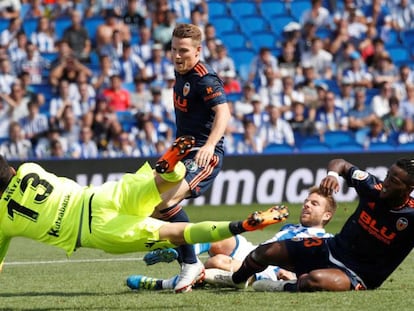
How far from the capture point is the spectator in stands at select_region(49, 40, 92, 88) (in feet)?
66.1

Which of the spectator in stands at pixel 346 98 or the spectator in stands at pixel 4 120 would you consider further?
the spectator in stands at pixel 346 98

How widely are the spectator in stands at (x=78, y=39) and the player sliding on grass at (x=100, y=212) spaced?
13.5 m

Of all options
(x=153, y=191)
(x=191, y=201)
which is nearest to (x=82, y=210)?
(x=153, y=191)

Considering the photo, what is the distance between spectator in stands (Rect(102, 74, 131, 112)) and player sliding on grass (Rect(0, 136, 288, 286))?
1206 cm

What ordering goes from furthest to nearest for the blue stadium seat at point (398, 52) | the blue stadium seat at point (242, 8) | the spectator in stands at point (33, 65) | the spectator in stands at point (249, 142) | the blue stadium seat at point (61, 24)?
the blue stadium seat at point (242, 8) < the blue stadium seat at point (398, 52) < the blue stadium seat at point (61, 24) < the spectator in stands at point (33, 65) < the spectator in stands at point (249, 142)

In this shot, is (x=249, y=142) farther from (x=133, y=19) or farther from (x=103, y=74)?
(x=133, y=19)

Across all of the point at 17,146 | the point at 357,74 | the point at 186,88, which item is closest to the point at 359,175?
the point at 186,88

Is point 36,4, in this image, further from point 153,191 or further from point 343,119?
point 153,191

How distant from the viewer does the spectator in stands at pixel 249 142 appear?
19109 millimetres

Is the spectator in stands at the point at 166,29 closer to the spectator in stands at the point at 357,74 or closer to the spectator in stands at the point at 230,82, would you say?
the spectator in stands at the point at 230,82

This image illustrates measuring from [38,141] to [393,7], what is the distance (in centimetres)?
858

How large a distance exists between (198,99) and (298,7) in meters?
14.5

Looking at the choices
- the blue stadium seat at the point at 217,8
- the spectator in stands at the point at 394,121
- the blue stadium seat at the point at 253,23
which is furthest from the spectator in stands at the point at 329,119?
the blue stadium seat at the point at 217,8

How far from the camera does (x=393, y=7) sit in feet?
74.2
